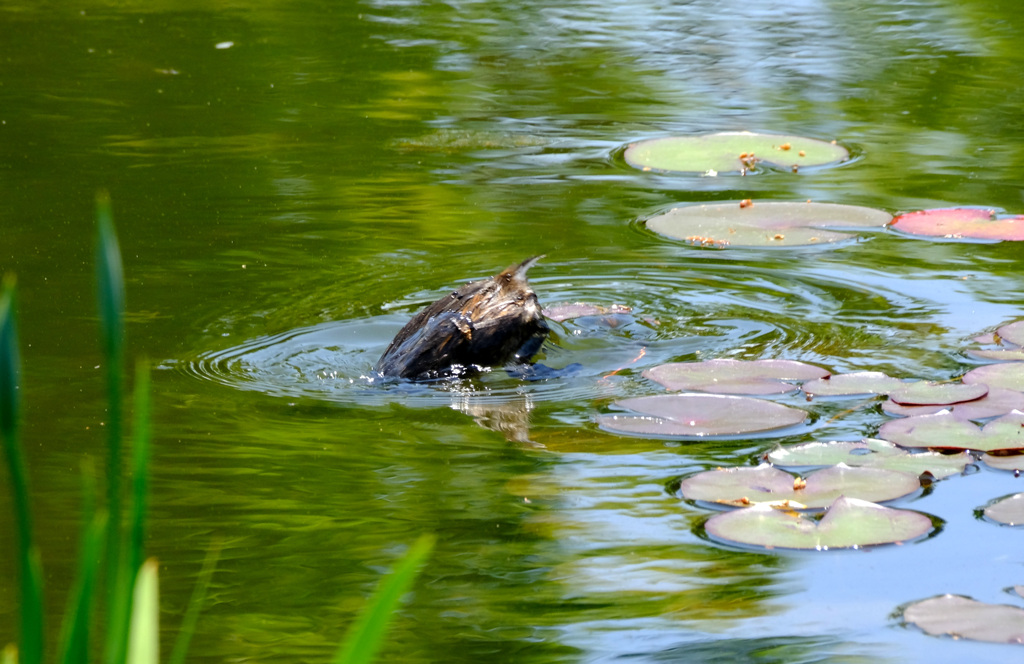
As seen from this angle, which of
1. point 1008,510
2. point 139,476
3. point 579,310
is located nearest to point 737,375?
point 579,310

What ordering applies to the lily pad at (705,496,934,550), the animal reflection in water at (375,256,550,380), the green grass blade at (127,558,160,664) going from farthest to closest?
the animal reflection in water at (375,256,550,380) → the lily pad at (705,496,934,550) → the green grass blade at (127,558,160,664)

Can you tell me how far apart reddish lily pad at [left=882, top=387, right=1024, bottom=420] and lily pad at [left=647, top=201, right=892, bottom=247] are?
5.68 ft

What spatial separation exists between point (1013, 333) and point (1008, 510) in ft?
4.10

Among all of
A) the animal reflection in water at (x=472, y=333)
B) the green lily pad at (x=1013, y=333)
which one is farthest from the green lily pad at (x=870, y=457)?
Result: the animal reflection in water at (x=472, y=333)

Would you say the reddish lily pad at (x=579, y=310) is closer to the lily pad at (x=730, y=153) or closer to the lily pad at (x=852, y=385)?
the lily pad at (x=852, y=385)

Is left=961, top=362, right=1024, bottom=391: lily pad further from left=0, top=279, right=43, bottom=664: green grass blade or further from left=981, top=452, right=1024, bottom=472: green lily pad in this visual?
left=0, top=279, right=43, bottom=664: green grass blade

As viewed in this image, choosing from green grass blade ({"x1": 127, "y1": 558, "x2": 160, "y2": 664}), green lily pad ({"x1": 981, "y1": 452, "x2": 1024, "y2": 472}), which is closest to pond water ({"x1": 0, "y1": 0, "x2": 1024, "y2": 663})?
green lily pad ({"x1": 981, "y1": 452, "x2": 1024, "y2": 472})

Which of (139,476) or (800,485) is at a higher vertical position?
(139,476)

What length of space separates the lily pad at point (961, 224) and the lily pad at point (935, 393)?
1.75 metres

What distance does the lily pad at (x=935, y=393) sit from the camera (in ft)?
11.6

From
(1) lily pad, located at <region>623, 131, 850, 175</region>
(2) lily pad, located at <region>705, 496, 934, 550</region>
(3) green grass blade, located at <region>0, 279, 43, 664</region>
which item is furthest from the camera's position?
(1) lily pad, located at <region>623, 131, 850, 175</region>

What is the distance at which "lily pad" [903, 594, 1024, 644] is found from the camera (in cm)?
245

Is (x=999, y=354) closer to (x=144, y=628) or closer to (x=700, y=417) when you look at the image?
(x=700, y=417)

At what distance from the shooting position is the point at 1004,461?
3.21 m
